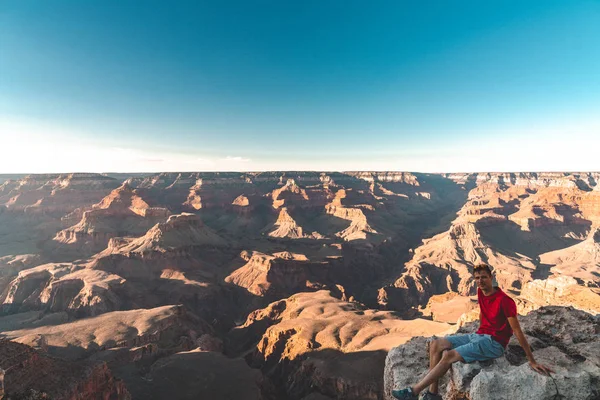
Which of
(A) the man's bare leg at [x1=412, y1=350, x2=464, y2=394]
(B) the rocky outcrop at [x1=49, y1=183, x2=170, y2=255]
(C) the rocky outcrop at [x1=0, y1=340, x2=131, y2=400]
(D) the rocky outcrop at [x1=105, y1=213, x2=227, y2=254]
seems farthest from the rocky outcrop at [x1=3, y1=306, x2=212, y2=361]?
(B) the rocky outcrop at [x1=49, y1=183, x2=170, y2=255]

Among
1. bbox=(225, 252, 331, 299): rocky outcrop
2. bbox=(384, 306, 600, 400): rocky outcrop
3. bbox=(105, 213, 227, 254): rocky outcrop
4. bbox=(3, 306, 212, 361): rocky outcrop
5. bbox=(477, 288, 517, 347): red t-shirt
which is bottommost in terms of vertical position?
bbox=(225, 252, 331, 299): rocky outcrop

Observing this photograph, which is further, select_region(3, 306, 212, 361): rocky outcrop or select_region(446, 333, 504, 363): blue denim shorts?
select_region(3, 306, 212, 361): rocky outcrop

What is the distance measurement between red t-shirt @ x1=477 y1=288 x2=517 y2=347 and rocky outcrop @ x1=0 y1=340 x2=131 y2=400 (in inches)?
1179

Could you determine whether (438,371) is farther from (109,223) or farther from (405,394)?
(109,223)

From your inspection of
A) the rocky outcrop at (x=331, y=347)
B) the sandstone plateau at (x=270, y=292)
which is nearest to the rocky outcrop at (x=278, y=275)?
the sandstone plateau at (x=270, y=292)

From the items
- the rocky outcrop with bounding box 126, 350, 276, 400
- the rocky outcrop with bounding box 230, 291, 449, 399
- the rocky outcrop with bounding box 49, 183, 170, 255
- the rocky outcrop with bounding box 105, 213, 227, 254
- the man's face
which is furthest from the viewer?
the rocky outcrop with bounding box 49, 183, 170, 255

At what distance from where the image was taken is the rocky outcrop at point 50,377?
22.6 m

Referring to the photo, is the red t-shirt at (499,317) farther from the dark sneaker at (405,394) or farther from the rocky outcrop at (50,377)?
the rocky outcrop at (50,377)

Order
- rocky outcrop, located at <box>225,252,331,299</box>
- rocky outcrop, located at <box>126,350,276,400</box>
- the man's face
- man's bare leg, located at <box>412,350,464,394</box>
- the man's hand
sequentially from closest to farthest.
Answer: the man's hand → man's bare leg, located at <box>412,350,464,394</box> → the man's face → rocky outcrop, located at <box>126,350,276,400</box> → rocky outcrop, located at <box>225,252,331,299</box>

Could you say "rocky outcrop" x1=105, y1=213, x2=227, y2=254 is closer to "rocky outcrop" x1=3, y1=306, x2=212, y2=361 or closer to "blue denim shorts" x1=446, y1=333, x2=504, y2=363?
"rocky outcrop" x1=3, y1=306, x2=212, y2=361

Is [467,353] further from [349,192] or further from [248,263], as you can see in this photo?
[349,192]

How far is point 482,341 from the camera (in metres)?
7.86

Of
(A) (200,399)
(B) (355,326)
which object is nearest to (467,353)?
(A) (200,399)

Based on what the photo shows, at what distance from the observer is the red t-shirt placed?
793 centimetres
